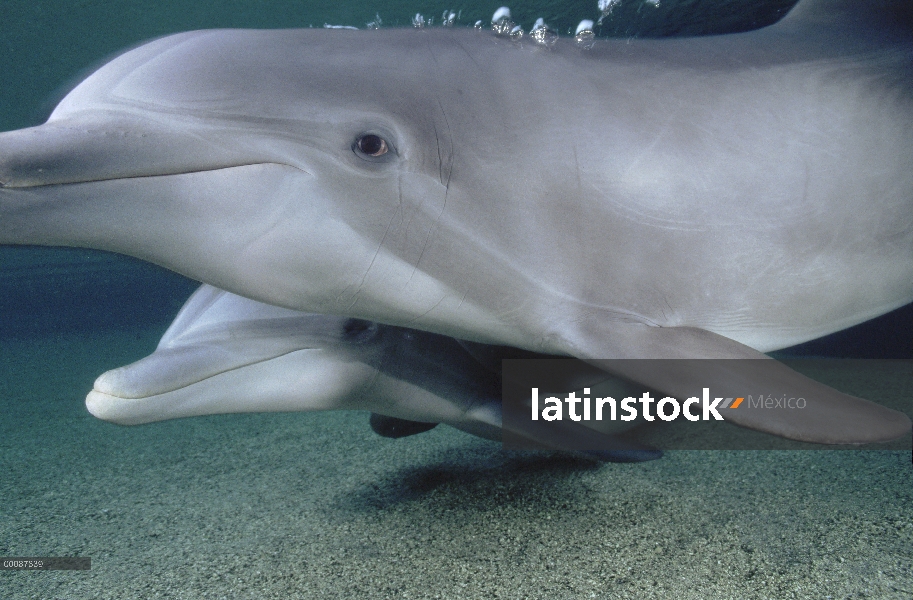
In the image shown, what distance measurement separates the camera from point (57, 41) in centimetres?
1444

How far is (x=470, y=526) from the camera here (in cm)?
327

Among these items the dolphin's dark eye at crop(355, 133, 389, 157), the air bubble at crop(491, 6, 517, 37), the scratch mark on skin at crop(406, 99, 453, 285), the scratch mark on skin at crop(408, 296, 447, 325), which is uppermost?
the air bubble at crop(491, 6, 517, 37)

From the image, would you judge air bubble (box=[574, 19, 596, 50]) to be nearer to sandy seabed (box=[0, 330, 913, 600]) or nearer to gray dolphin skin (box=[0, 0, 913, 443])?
gray dolphin skin (box=[0, 0, 913, 443])

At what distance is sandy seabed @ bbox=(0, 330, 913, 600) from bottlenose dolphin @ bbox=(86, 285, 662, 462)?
53 cm

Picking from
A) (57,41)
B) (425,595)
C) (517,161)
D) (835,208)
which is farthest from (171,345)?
(57,41)

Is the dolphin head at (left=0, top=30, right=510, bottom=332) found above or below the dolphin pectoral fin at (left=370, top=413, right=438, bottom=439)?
above

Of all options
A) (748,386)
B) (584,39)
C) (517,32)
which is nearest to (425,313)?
(748,386)

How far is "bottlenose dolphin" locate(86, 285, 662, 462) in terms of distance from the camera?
2.66 m

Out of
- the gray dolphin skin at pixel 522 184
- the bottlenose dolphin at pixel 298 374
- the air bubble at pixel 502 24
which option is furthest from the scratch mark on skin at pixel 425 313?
the air bubble at pixel 502 24

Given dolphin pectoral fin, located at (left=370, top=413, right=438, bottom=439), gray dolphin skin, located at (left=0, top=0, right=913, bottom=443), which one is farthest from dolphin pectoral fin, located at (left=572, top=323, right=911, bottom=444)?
dolphin pectoral fin, located at (left=370, top=413, right=438, bottom=439)

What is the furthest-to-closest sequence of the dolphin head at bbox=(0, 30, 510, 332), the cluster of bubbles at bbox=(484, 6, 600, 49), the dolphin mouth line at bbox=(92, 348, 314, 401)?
the cluster of bubbles at bbox=(484, 6, 600, 49), the dolphin mouth line at bbox=(92, 348, 314, 401), the dolphin head at bbox=(0, 30, 510, 332)

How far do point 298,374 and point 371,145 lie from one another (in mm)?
1397

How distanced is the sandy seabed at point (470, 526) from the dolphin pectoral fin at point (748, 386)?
31.6 inches

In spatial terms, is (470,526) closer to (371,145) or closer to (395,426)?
(395,426)
